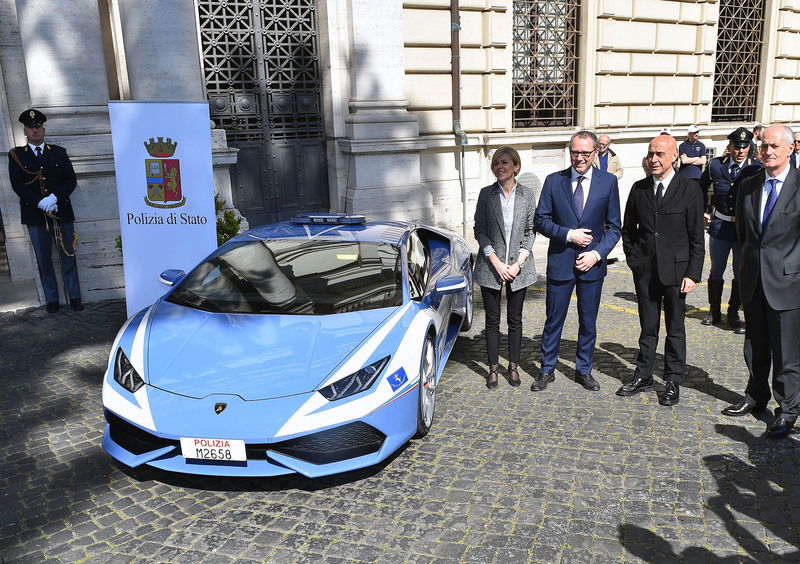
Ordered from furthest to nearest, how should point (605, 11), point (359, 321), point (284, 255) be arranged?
1. point (605, 11)
2. point (284, 255)
3. point (359, 321)

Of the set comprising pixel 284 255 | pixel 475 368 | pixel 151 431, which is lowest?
pixel 475 368

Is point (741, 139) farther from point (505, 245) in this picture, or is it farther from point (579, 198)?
point (505, 245)

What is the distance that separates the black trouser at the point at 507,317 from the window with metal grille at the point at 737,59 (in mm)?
12740

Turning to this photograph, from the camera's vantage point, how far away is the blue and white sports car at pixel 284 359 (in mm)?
3656

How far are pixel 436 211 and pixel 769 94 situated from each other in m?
10.0

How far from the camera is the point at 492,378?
5527mm

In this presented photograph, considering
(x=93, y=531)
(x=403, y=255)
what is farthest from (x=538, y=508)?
(x=93, y=531)

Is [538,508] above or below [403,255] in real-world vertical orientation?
below

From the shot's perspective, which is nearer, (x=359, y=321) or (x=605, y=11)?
(x=359, y=321)

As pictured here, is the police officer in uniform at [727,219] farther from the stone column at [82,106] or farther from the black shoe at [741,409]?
the stone column at [82,106]

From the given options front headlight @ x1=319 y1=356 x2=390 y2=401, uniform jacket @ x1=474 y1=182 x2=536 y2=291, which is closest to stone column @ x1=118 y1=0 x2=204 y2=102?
uniform jacket @ x1=474 y1=182 x2=536 y2=291

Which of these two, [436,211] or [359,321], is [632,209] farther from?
[436,211]

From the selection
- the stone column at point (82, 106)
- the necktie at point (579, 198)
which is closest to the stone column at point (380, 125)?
the stone column at point (82, 106)

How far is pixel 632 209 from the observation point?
17.1 ft
